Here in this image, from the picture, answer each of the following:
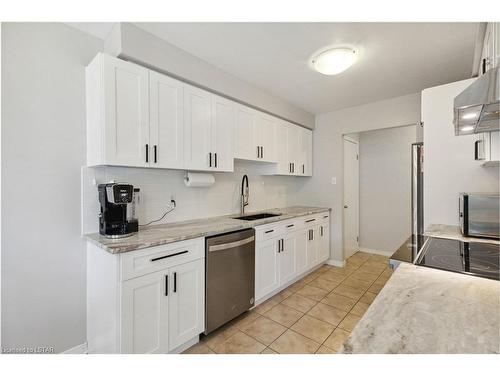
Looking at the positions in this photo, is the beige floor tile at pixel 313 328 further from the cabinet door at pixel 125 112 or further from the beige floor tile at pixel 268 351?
the cabinet door at pixel 125 112

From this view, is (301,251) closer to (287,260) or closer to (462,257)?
(287,260)

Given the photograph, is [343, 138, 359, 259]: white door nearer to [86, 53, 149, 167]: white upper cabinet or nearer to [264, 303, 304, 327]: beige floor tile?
[264, 303, 304, 327]: beige floor tile

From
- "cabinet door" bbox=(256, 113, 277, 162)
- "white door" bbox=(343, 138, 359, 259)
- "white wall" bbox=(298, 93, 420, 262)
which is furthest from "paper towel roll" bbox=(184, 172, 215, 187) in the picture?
"white door" bbox=(343, 138, 359, 259)

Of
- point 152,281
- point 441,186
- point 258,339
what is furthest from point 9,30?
point 441,186

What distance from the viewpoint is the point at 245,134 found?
104 inches

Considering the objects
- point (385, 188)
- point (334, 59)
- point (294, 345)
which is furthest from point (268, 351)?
point (385, 188)

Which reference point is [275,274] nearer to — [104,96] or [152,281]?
[152,281]

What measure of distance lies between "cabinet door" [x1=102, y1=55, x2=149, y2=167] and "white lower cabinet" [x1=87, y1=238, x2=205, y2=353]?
0.70 meters

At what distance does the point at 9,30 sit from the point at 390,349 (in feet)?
8.40

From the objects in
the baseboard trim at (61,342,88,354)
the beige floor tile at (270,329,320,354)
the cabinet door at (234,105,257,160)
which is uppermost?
the cabinet door at (234,105,257,160)

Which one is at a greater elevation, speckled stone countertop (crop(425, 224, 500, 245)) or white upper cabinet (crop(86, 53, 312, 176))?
white upper cabinet (crop(86, 53, 312, 176))

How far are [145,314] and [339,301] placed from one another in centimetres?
203

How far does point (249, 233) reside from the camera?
2191 millimetres

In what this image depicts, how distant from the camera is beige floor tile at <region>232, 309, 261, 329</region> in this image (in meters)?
2.11
